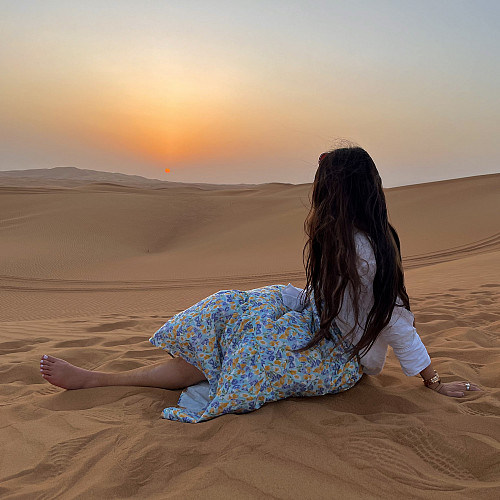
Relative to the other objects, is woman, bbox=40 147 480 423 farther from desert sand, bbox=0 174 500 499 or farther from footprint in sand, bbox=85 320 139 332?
footprint in sand, bbox=85 320 139 332

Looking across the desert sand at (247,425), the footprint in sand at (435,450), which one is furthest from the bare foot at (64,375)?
the footprint in sand at (435,450)

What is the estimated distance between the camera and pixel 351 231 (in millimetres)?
2346

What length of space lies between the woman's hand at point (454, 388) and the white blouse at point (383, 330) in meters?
0.26

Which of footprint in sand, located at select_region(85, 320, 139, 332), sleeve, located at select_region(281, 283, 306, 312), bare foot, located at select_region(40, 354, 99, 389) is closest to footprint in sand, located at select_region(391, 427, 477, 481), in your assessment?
sleeve, located at select_region(281, 283, 306, 312)

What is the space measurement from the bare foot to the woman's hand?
2069 millimetres

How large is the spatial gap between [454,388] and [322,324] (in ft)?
3.14

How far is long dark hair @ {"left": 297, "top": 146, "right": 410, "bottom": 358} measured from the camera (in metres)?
2.34

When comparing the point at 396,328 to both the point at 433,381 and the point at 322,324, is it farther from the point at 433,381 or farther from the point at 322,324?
the point at 433,381

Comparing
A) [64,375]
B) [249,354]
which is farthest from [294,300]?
[64,375]

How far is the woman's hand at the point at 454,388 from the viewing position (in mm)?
2713

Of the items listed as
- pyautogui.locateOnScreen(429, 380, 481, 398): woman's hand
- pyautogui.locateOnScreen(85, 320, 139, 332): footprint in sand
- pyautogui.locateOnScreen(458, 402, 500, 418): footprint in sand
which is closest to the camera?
pyautogui.locateOnScreen(458, 402, 500, 418): footprint in sand

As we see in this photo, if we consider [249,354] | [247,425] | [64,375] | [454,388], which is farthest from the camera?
[64,375]

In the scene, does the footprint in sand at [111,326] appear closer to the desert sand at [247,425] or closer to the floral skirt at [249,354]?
the desert sand at [247,425]

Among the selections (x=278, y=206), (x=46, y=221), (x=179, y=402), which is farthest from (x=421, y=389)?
(x=278, y=206)
